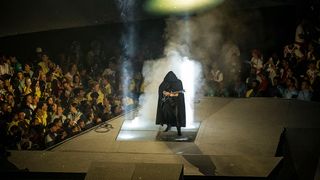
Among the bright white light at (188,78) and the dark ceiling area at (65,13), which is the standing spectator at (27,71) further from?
the bright white light at (188,78)

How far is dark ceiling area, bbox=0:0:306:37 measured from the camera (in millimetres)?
12773

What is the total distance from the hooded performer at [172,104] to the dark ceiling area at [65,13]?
474 cm

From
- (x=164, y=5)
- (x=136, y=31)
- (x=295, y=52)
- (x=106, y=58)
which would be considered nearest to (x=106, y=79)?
(x=106, y=58)

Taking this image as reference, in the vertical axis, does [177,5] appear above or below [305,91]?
above

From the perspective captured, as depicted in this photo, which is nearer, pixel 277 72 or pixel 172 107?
pixel 172 107

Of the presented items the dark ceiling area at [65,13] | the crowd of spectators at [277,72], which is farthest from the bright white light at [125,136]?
the dark ceiling area at [65,13]

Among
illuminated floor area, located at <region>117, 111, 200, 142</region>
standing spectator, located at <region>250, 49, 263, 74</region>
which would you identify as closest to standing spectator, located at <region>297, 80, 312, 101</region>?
standing spectator, located at <region>250, 49, 263, 74</region>

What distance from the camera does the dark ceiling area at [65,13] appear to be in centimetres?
1277

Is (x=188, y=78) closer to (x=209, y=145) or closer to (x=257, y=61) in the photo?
(x=257, y=61)

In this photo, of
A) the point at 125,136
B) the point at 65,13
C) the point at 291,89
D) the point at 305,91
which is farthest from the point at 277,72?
the point at 65,13

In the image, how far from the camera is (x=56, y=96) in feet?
38.7

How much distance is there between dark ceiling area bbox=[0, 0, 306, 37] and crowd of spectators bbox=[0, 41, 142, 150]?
0.79m

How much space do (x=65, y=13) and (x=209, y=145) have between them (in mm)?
6684

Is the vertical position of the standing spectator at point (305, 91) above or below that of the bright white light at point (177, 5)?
below
